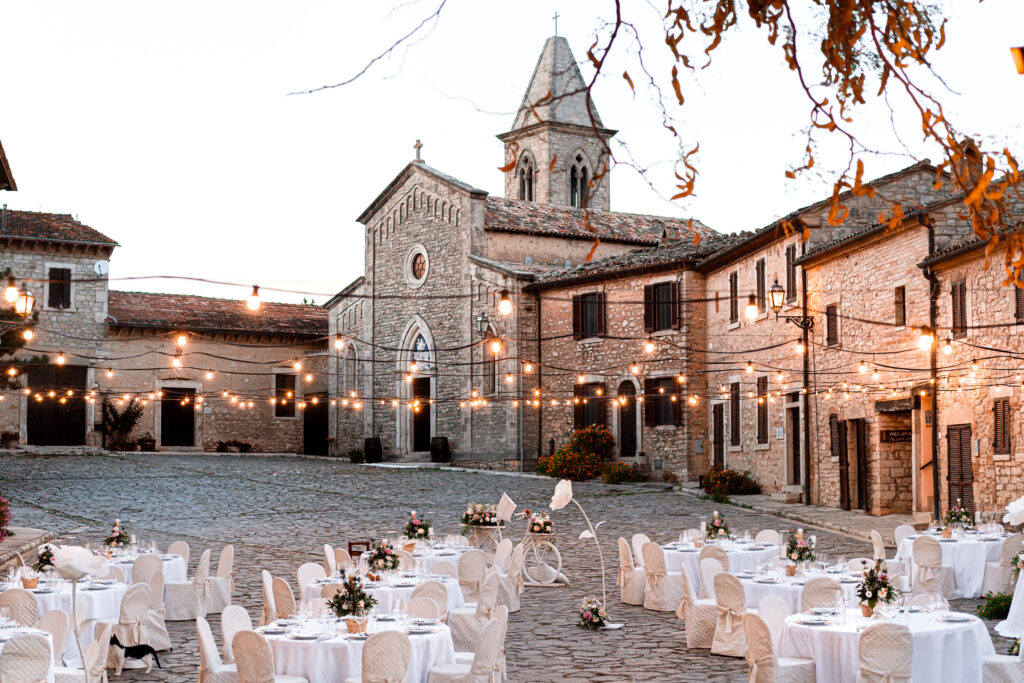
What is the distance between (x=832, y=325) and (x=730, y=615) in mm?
13292

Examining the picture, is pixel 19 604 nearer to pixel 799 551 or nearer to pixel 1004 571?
pixel 799 551

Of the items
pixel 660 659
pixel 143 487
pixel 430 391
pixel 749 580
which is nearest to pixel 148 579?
pixel 660 659

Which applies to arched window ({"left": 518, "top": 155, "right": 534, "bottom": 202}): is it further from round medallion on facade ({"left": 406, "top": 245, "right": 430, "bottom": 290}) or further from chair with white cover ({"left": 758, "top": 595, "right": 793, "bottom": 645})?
chair with white cover ({"left": 758, "top": 595, "right": 793, "bottom": 645})

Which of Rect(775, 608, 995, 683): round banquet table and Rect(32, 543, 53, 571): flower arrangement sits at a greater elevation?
Rect(32, 543, 53, 571): flower arrangement

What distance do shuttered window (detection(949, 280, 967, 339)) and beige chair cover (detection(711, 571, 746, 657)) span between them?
31.7 ft

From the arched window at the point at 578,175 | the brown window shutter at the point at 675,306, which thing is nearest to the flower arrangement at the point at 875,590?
the brown window shutter at the point at 675,306

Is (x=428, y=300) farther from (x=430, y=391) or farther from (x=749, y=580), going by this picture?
(x=749, y=580)

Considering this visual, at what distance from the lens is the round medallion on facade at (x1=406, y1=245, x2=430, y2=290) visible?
3597cm

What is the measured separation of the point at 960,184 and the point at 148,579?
36.9ft

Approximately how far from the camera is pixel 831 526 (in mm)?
19688

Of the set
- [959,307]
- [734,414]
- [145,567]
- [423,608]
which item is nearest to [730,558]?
[423,608]

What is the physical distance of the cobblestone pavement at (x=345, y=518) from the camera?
10781 mm

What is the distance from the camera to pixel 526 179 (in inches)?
1853

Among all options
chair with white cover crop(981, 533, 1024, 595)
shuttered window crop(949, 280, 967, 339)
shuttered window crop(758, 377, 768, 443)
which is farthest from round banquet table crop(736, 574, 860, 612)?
shuttered window crop(758, 377, 768, 443)
